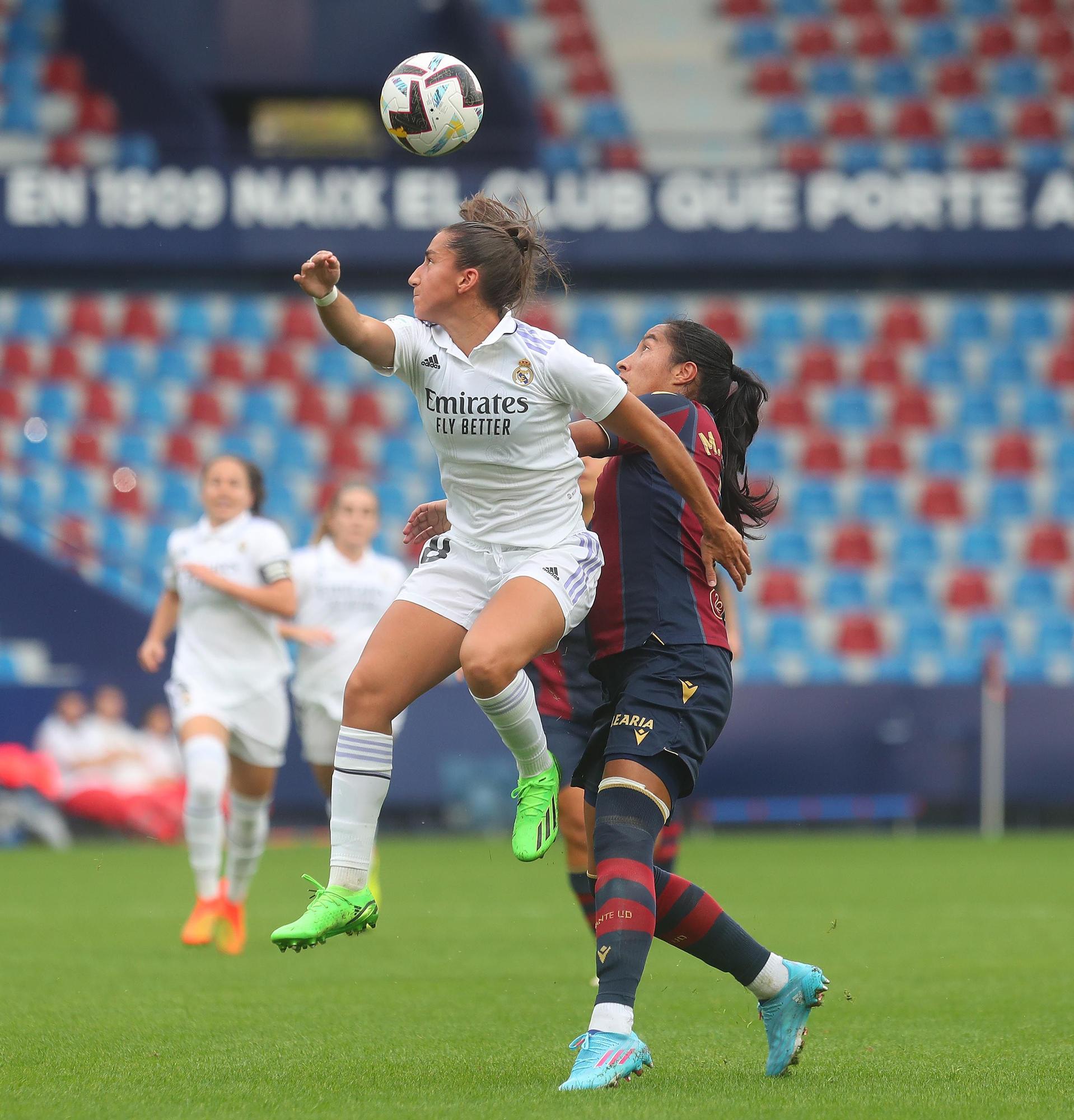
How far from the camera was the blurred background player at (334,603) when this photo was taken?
29.3ft

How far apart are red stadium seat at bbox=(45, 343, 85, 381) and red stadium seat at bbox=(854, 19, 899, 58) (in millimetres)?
8673

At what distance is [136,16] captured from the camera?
1909cm

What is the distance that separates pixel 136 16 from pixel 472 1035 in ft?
53.0

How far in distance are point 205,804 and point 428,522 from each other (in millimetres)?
3211

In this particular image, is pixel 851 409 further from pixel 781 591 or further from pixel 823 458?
pixel 781 591

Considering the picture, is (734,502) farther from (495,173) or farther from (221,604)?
(495,173)

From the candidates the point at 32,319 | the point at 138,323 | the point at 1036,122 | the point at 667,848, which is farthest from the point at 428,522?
the point at 1036,122

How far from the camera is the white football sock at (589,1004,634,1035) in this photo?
13.7 ft

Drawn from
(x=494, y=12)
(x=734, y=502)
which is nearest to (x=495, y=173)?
(x=494, y=12)

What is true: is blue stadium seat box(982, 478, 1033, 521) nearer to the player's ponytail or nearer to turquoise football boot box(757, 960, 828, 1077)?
the player's ponytail

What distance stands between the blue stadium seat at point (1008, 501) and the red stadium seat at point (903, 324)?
1747mm

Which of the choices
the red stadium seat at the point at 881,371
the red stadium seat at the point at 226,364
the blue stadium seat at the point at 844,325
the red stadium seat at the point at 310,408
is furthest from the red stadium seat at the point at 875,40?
the red stadium seat at the point at 226,364

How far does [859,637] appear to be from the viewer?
16.4m

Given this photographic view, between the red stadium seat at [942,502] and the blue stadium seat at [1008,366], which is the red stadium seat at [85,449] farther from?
the blue stadium seat at [1008,366]
